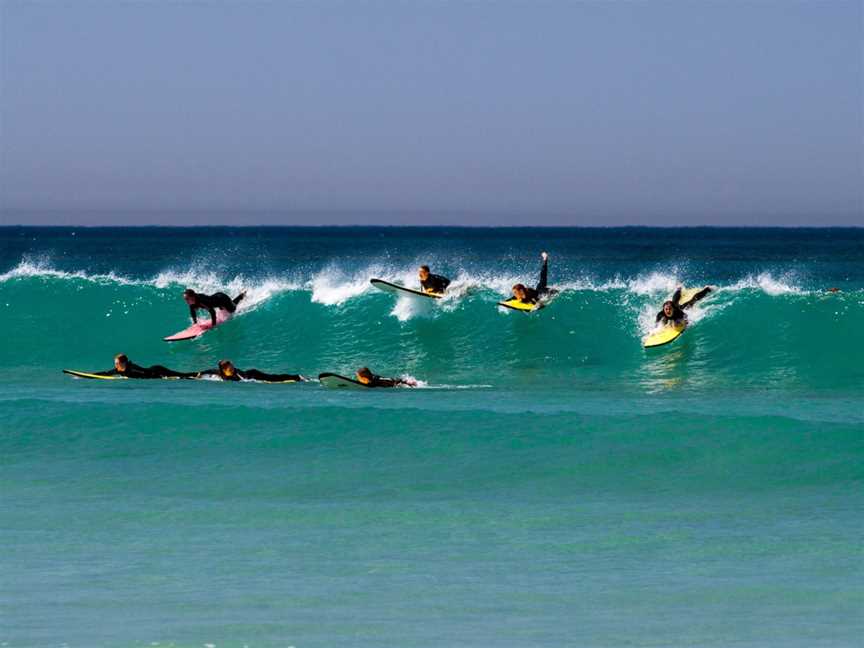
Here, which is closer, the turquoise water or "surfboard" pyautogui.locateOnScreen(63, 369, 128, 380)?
the turquoise water

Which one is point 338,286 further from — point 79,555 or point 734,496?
point 79,555

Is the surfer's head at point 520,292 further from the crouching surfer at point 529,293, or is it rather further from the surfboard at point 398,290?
the surfboard at point 398,290

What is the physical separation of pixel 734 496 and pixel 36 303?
2125 cm

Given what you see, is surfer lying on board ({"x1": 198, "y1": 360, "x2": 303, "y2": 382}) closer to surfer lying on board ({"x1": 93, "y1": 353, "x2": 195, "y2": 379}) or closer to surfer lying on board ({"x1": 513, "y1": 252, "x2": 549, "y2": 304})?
surfer lying on board ({"x1": 93, "y1": 353, "x2": 195, "y2": 379})

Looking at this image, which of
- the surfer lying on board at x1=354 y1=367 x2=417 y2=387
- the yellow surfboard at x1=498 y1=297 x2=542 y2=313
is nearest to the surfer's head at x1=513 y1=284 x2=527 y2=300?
the yellow surfboard at x1=498 y1=297 x2=542 y2=313

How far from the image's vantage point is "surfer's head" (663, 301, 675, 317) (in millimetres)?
25578

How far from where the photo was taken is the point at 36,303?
1212 inches

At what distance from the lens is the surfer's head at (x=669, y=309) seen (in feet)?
83.9

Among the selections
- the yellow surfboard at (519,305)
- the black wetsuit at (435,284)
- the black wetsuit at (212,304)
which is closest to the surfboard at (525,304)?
the yellow surfboard at (519,305)

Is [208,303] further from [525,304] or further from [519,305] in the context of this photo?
[525,304]

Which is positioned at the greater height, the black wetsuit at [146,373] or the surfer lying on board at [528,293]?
the surfer lying on board at [528,293]

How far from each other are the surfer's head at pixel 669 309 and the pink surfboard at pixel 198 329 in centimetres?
889

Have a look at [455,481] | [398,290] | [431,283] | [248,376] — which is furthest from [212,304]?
[455,481]

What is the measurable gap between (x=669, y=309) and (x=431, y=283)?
5045 millimetres
